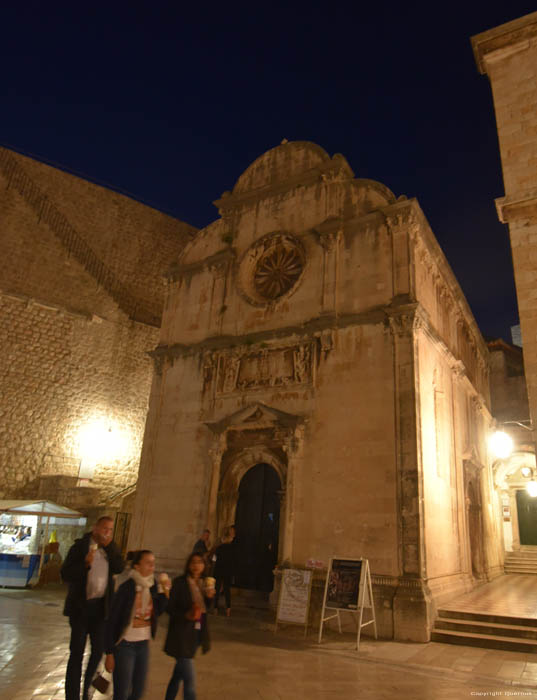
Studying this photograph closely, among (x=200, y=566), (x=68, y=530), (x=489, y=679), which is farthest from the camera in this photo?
(x=68, y=530)

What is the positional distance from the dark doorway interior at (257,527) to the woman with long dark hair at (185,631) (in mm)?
7637

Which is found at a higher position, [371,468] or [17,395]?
[17,395]

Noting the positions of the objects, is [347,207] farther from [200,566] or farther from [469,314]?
[200,566]

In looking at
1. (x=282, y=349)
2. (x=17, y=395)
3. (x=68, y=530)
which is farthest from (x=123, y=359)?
(x=282, y=349)

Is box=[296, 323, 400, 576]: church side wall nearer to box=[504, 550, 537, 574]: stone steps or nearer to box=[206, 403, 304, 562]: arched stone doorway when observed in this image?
box=[206, 403, 304, 562]: arched stone doorway

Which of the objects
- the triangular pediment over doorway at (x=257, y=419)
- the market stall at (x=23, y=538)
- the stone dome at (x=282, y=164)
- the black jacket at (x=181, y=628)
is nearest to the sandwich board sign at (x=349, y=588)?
the triangular pediment over doorway at (x=257, y=419)

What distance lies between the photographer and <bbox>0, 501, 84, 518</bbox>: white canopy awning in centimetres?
1390

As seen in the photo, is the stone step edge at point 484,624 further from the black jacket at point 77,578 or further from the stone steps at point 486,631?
the black jacket at point 77,578

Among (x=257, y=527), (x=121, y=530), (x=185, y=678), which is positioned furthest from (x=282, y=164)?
(x=185, y=678)

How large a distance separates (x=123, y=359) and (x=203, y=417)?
9.93 m

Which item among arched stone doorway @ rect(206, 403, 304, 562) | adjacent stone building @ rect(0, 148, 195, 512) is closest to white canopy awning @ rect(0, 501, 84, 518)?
adjacent stone building @ rect(0, 148, 195, 512)

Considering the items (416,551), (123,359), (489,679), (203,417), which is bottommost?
(489,679)

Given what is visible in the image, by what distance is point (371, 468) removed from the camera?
10664 mm

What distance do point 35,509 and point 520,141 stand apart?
14552 mm
